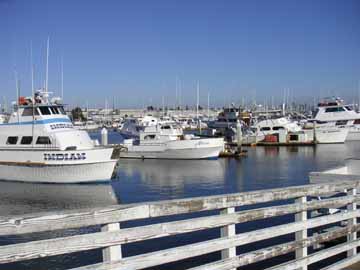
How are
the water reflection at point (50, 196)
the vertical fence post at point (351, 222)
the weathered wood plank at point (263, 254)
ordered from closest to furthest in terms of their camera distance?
the weathered wood plank at point (263, 254) < the vertical fence post at point (351, 222) < the water reflection at point (50, 196)

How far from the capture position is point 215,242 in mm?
3646

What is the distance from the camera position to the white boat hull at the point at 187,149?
40.6 m

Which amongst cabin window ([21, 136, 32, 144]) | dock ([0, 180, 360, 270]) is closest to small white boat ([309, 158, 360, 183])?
dock ([0, 180, 360, 270])

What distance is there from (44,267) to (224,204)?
24.7 ft

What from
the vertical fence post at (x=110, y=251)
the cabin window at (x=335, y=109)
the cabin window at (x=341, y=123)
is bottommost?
the vertical fence post at (x=110, y=251)

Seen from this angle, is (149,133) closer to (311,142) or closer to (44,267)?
(311,142)

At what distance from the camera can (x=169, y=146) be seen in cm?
4162

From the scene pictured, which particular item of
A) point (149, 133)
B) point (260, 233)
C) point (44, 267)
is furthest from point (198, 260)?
point (149, 133)

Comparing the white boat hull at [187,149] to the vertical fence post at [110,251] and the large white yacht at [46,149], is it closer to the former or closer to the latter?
the large white yacht at [46,149]

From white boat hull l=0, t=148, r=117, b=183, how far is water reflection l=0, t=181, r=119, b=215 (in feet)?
1.54

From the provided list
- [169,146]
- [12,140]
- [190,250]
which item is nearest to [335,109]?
[169,146]

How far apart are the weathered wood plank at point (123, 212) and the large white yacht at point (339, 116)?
203 ft

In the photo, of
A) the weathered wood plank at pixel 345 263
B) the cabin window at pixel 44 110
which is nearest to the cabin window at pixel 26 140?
the cabin window at pixel 44 110

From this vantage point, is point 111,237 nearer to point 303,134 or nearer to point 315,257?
point 315,257
